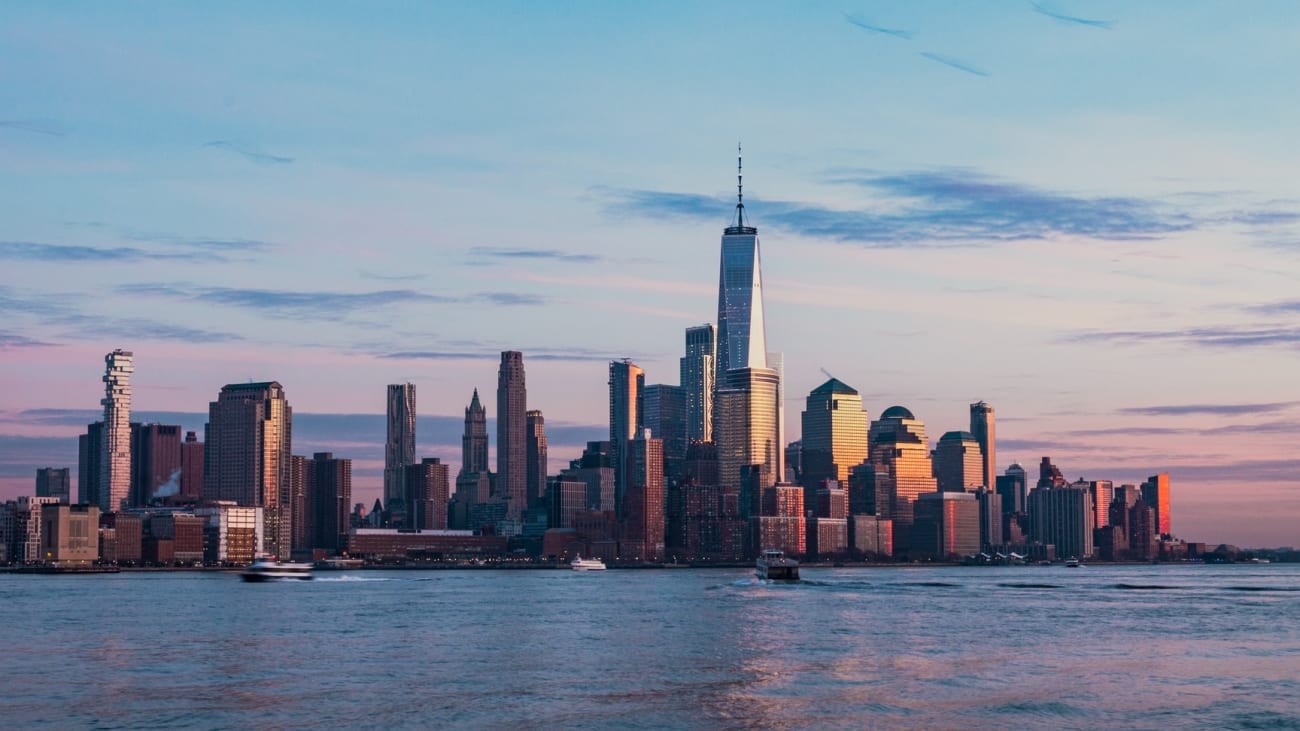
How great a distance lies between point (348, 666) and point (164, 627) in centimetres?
4302

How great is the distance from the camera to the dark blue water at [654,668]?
2640 inches

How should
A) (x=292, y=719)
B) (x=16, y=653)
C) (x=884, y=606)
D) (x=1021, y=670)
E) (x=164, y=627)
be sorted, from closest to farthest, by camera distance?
(x=292, y=719), (x=1021, y=670), (x=16, y=653), (x=164, y=627), (x=884, y=606)

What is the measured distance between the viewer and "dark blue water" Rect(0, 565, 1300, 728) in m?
67.1

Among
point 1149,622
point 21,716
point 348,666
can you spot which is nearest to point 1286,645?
point 1149,622

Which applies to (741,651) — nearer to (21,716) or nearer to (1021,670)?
(1021,670)

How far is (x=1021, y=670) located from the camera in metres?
85.8

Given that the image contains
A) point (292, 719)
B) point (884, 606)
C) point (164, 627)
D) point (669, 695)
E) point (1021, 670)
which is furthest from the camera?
point (884, 606)

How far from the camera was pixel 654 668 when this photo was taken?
88.1 metres

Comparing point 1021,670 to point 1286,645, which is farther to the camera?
point 1286,645

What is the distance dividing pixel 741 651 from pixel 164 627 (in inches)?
2029

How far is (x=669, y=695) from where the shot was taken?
74688 millimetres

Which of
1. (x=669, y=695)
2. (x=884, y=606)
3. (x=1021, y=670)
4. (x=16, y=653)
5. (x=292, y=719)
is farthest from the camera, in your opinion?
(x=884, y=606)

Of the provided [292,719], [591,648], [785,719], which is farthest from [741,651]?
[292,719]

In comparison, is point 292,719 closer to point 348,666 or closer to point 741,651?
point 348,666
